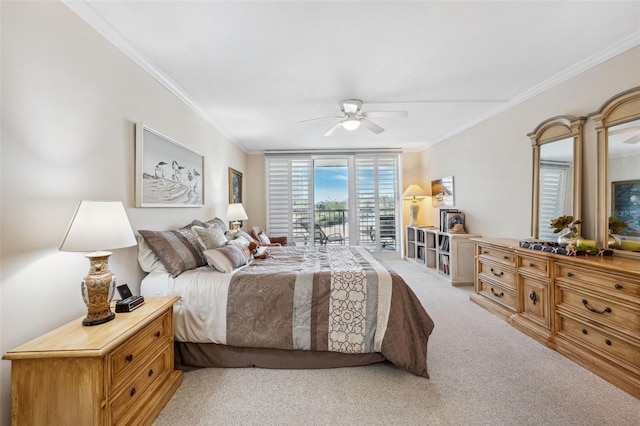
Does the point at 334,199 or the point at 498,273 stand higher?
the point at 334,199

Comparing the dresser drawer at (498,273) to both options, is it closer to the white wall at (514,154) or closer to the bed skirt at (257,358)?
the white wall at (514,154)

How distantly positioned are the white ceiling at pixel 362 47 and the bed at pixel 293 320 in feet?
6.10

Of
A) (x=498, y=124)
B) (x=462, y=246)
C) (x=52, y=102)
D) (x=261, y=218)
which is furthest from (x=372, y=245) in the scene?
(x=52, y=102)

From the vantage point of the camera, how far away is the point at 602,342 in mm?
1966

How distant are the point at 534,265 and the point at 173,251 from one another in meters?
3.32

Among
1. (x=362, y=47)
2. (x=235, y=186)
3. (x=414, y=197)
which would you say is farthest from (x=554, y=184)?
(x=235, y=186)

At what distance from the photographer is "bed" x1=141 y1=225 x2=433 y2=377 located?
204cm

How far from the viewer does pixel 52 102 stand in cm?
153

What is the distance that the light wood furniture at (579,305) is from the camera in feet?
5.92

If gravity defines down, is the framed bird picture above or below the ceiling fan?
below

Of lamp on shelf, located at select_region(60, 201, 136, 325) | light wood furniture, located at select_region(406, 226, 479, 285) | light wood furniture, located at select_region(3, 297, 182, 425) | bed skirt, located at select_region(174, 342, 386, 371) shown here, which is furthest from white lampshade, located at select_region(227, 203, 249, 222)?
light wood furniture, located at select_region(406, 226, 479, 285)

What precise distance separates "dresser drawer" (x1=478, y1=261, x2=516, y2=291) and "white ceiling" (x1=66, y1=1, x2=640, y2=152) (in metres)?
2.04

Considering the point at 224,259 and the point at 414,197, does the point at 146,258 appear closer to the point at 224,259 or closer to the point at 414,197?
the point at 224,259

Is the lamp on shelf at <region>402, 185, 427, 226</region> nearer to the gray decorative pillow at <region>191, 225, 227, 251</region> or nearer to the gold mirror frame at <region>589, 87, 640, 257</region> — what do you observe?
the gold mirror frame at <region>589, 87, 640, 257</region>
